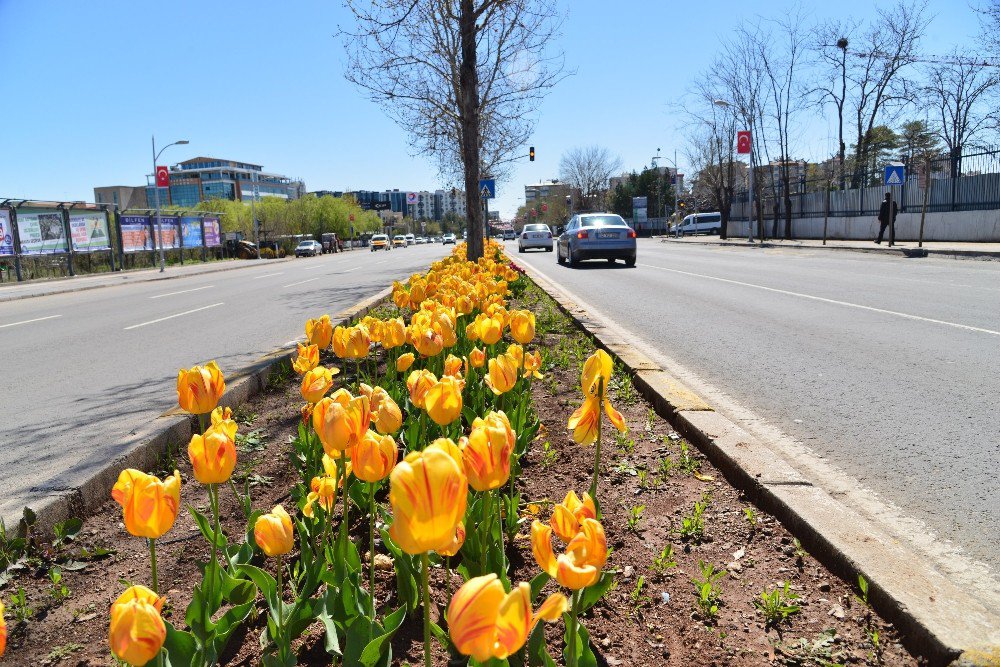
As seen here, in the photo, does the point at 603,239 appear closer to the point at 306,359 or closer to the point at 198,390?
the point at 306,359

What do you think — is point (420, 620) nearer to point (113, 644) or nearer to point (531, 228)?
point (113, 644)

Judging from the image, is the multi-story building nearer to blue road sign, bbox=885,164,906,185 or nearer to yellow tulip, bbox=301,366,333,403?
blue road sign, bbox=885,164,906,185

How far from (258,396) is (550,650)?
12.3ft

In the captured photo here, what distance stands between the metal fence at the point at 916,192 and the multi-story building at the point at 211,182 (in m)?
124

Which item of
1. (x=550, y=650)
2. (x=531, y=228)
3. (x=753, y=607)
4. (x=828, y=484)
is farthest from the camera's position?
(x=531, y=228)

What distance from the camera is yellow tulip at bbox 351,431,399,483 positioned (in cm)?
147

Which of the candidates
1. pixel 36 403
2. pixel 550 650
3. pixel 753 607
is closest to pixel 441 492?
pixel 550 650

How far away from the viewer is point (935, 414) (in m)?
4.45

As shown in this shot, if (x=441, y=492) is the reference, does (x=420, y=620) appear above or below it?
below

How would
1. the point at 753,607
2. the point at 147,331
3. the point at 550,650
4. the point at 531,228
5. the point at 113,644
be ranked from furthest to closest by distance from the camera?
1. the point at 531,228
2. the point at 147,331
3. the point at 753,607
4. the point at 550,650
5. the point at 113,644

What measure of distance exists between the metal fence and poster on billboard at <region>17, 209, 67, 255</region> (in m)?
31.1

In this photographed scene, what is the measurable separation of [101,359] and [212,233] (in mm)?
41640

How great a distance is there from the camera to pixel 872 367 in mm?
5848

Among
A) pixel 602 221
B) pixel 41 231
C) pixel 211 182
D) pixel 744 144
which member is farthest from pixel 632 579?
pixel 211 182
